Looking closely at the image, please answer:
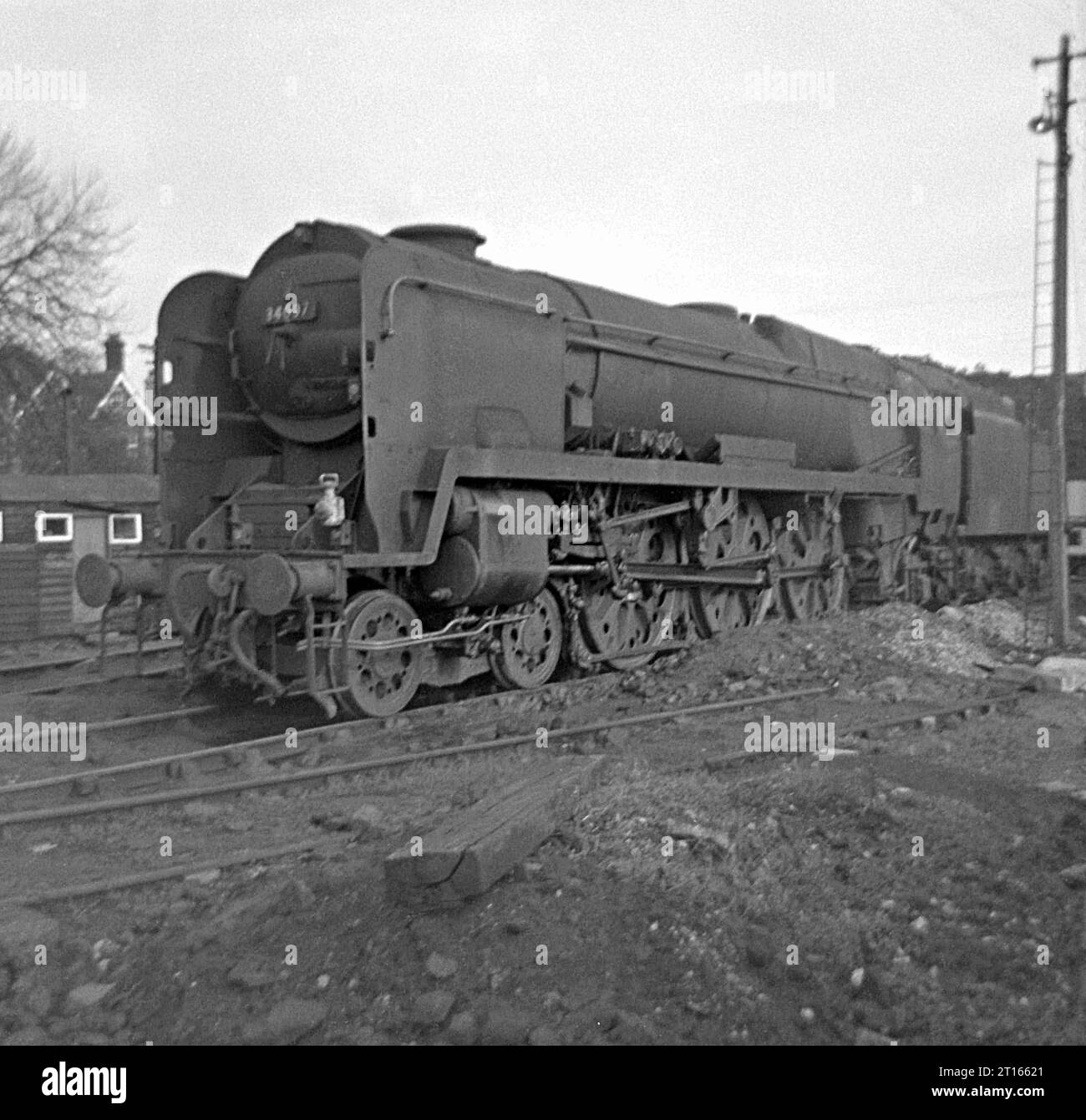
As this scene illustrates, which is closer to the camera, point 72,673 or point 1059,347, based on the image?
point 72,673

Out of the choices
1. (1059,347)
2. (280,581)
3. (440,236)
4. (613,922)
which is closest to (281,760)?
(280,581)

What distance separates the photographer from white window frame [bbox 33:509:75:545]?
1772cm

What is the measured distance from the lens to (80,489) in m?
18.3

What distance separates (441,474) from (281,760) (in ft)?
7.59

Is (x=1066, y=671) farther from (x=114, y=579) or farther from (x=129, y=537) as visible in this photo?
(x=129, y=537)

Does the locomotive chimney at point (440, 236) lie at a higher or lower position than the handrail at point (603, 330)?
higher

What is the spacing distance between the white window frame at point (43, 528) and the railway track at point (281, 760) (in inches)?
437

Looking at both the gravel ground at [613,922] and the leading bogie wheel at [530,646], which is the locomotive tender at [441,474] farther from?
the gravel ground at [613,922]

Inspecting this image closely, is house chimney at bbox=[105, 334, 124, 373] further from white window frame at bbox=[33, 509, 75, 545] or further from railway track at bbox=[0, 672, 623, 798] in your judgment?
railway track at bbox=[0, 672, 623, 798]

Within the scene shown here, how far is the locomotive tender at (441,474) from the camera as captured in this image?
8297 millimetres
